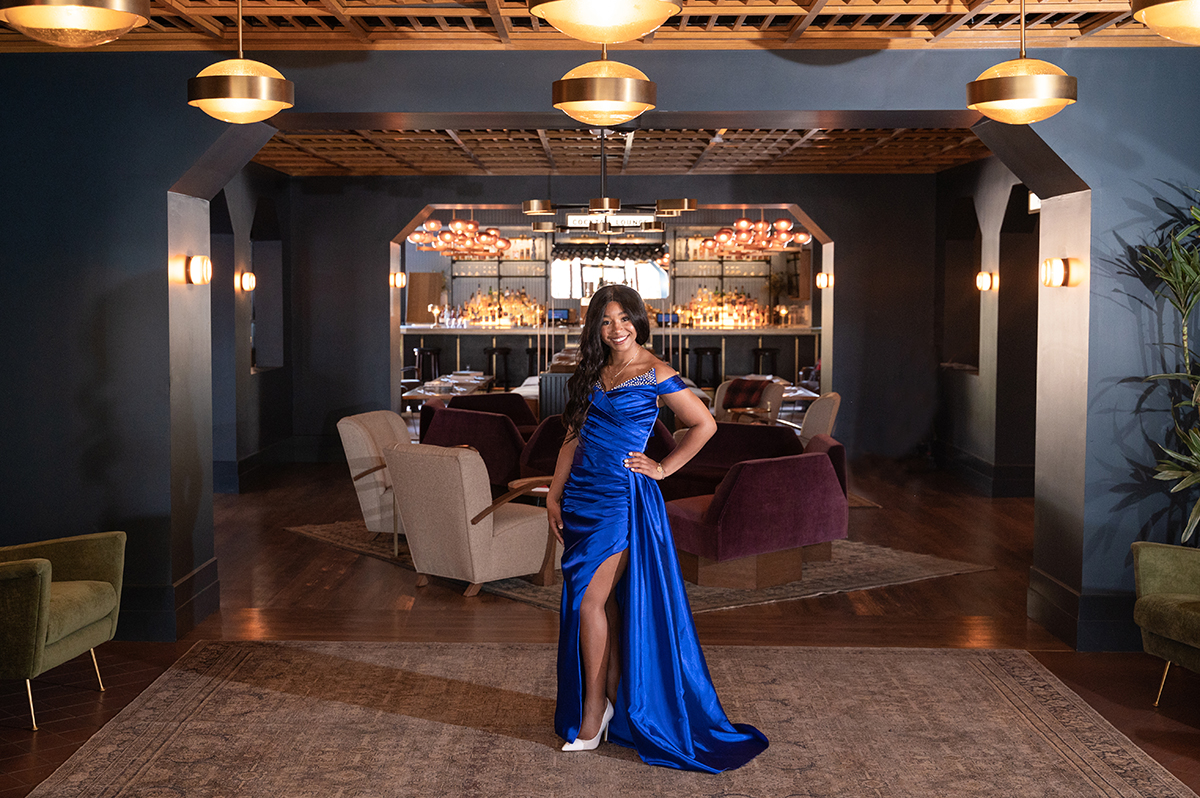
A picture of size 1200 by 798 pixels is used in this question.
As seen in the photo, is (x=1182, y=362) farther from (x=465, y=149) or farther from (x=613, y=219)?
(x=465, y=149)

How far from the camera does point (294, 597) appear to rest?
5910mm

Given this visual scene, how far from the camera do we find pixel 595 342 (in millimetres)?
3697

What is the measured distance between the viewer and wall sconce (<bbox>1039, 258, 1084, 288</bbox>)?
5145 millimetres

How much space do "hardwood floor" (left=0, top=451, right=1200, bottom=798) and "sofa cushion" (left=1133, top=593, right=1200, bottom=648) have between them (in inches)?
13.3

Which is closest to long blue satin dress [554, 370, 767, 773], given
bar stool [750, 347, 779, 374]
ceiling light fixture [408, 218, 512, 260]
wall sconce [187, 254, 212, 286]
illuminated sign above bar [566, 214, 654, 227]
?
Result: wall sconce [187, 254, 212, 286]

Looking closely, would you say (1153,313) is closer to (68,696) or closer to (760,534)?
(760,534)

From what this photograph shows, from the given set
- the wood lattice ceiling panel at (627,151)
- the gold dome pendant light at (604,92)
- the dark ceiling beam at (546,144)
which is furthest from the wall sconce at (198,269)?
the dark ceiling beam at (546,144)

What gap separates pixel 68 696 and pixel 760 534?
3639mm

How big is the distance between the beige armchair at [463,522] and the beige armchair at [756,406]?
4146 mm

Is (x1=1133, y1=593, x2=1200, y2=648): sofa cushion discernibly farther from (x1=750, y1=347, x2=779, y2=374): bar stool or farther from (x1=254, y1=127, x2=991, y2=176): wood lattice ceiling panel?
(x1=750, y1=347, x2=779, y2=374): bar stool

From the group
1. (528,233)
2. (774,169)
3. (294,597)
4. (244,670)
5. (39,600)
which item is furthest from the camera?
(528,233)

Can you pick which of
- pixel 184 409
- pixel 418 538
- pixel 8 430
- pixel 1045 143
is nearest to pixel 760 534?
pixel 418 538

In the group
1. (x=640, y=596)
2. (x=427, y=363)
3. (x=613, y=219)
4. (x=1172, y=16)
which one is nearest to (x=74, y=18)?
(x=640, y=596)

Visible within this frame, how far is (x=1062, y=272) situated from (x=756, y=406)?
5.05 m
